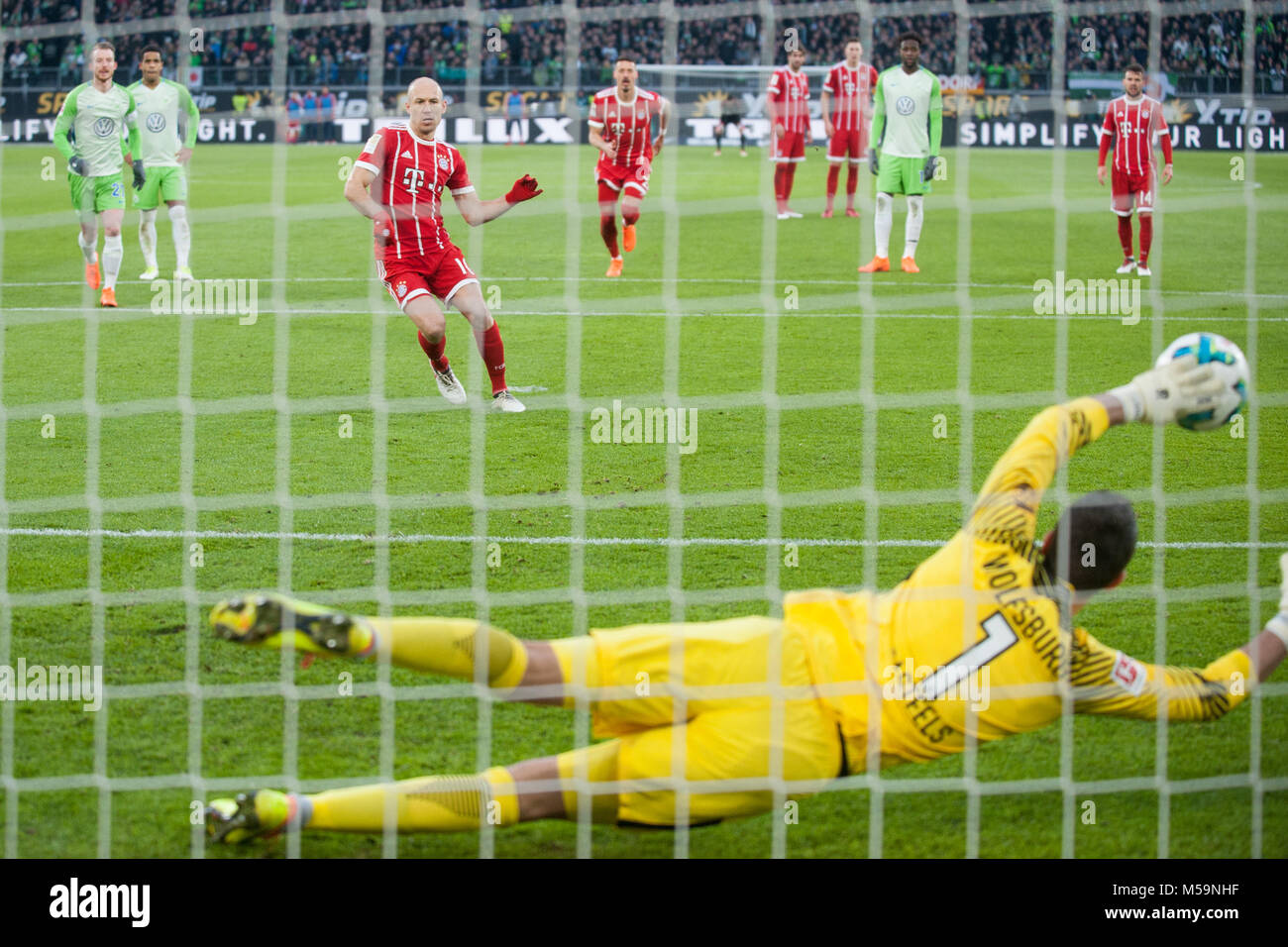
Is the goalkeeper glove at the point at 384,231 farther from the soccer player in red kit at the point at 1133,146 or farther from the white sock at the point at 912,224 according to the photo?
the soccer player in red kit at the point at 1133,146

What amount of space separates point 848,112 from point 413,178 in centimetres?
1031

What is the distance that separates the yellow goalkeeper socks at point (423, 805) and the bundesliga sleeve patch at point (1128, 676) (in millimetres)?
1526

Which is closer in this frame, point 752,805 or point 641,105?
point 752,805

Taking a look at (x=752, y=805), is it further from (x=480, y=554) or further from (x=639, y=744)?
(x=480, y=554)

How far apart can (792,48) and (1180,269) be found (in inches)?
220

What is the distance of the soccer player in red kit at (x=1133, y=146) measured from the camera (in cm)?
1356

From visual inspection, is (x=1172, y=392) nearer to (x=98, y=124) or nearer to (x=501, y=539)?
(x=501, y=539)

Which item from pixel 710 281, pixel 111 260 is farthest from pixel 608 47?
pixel 111 260

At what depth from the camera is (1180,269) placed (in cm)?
1384

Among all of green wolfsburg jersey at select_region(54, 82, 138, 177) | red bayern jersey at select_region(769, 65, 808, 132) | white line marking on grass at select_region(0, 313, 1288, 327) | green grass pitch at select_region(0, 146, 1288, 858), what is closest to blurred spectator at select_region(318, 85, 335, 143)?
red bayern jersey at select_region(769, 65, 808, 132)

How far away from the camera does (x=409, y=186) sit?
834cm

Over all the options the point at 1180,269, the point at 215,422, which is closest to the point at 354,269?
the point at 215,422
